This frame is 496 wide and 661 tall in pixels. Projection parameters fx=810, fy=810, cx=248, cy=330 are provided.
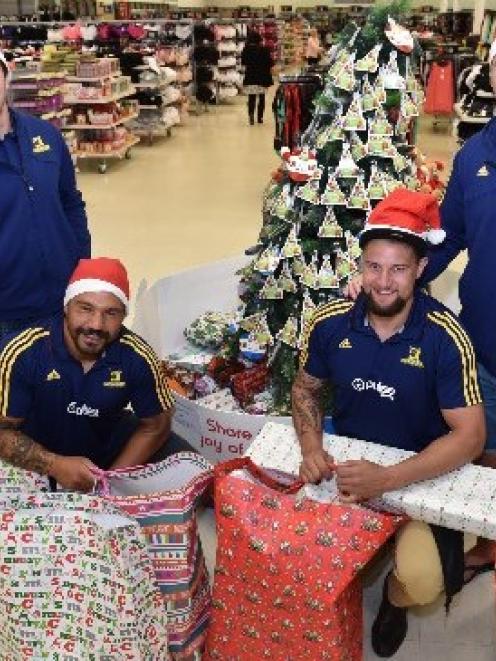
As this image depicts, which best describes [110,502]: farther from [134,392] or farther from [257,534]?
[134,392]

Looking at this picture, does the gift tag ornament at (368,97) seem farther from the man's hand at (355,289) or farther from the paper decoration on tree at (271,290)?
the man's hand at (355,289)

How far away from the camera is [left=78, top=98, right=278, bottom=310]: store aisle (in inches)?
280

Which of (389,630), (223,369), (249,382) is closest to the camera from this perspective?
(389,630)

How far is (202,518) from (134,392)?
84 cm

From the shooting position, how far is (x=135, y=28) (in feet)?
43.2

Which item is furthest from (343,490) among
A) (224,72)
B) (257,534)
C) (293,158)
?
(224,72)

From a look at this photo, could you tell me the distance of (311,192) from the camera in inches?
131

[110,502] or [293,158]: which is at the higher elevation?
[293,158]

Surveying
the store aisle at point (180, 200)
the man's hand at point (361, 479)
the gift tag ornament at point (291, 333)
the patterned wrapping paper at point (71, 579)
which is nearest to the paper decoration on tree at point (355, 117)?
the gift tag ornament at point (291, 333)

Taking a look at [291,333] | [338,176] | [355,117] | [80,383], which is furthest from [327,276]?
[80,383]

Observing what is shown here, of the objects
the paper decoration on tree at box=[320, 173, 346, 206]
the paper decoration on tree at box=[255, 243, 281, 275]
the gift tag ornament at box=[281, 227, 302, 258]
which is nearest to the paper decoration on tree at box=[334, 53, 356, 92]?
the paper decoration on tree at box=[320, 173, 346, 206]

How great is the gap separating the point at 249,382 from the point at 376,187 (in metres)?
1.08

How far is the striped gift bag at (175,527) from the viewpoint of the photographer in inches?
83.1

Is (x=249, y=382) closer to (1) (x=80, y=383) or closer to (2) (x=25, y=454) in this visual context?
(1) (x=80, y=383)
